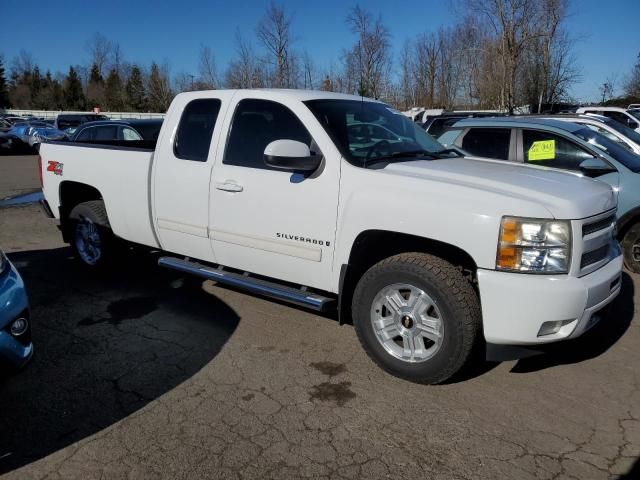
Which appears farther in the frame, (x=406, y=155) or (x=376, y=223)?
(x=406, y=155)

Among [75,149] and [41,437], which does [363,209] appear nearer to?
[41,437]

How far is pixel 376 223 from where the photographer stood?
3498 millimetres

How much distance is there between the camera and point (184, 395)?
343 centimetres

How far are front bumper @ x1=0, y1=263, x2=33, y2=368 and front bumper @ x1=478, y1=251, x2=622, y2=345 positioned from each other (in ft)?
9.11

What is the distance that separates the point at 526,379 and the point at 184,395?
A: 7.57 ft

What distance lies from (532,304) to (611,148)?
4.30m

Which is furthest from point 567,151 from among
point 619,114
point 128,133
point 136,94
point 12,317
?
point 136,94

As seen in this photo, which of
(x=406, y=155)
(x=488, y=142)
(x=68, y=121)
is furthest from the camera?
(x=68, y=121)

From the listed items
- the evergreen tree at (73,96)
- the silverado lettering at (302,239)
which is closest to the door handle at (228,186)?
the silverado lettering at (302,239)

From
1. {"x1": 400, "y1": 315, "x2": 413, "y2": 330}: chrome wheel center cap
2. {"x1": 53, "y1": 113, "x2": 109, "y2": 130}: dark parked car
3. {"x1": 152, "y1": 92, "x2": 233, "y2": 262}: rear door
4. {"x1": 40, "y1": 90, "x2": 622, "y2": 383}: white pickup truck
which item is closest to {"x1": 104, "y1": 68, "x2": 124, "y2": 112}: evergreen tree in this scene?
{"x1": 53, "y1": 113, "x2": 109, "y2": 130}: dark parked car

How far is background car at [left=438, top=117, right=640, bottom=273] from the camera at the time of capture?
19.7ft

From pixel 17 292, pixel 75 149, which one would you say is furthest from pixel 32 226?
pixel 17 292

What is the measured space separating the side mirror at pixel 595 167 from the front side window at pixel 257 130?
3530mm

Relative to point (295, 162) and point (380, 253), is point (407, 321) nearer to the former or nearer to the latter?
point (380, 253)
